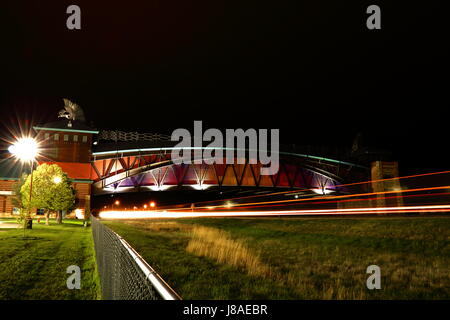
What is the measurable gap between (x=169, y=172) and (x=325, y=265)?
64688 mm

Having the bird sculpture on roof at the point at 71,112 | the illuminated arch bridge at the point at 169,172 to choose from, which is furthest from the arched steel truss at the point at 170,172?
the bird sculpture on roof at the point at 71,112

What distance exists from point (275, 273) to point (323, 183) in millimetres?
71524

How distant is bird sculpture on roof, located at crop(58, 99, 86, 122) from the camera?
237 ft

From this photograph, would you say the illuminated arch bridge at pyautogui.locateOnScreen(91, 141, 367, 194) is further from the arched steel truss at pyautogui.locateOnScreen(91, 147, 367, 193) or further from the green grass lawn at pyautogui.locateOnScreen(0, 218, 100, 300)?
the green grass lawn at pyautogui.locateOnScreen(0, 218, 100, 300)

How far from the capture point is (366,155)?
80.6 m

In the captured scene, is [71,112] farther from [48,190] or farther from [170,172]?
[48,190]

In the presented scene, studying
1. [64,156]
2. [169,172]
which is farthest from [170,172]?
[64,156]

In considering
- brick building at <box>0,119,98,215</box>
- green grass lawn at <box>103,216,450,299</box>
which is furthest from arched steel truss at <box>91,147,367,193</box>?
green grass lawn at <box>103,216,450,299</box>

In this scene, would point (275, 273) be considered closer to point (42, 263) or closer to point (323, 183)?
point (42, 263)

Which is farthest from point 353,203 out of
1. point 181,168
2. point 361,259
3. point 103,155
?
point 361,259

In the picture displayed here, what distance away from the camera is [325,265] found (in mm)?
12531

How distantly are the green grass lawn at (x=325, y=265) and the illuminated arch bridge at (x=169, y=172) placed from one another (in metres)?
48.5

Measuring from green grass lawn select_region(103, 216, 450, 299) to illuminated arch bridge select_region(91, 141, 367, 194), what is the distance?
48532mm
